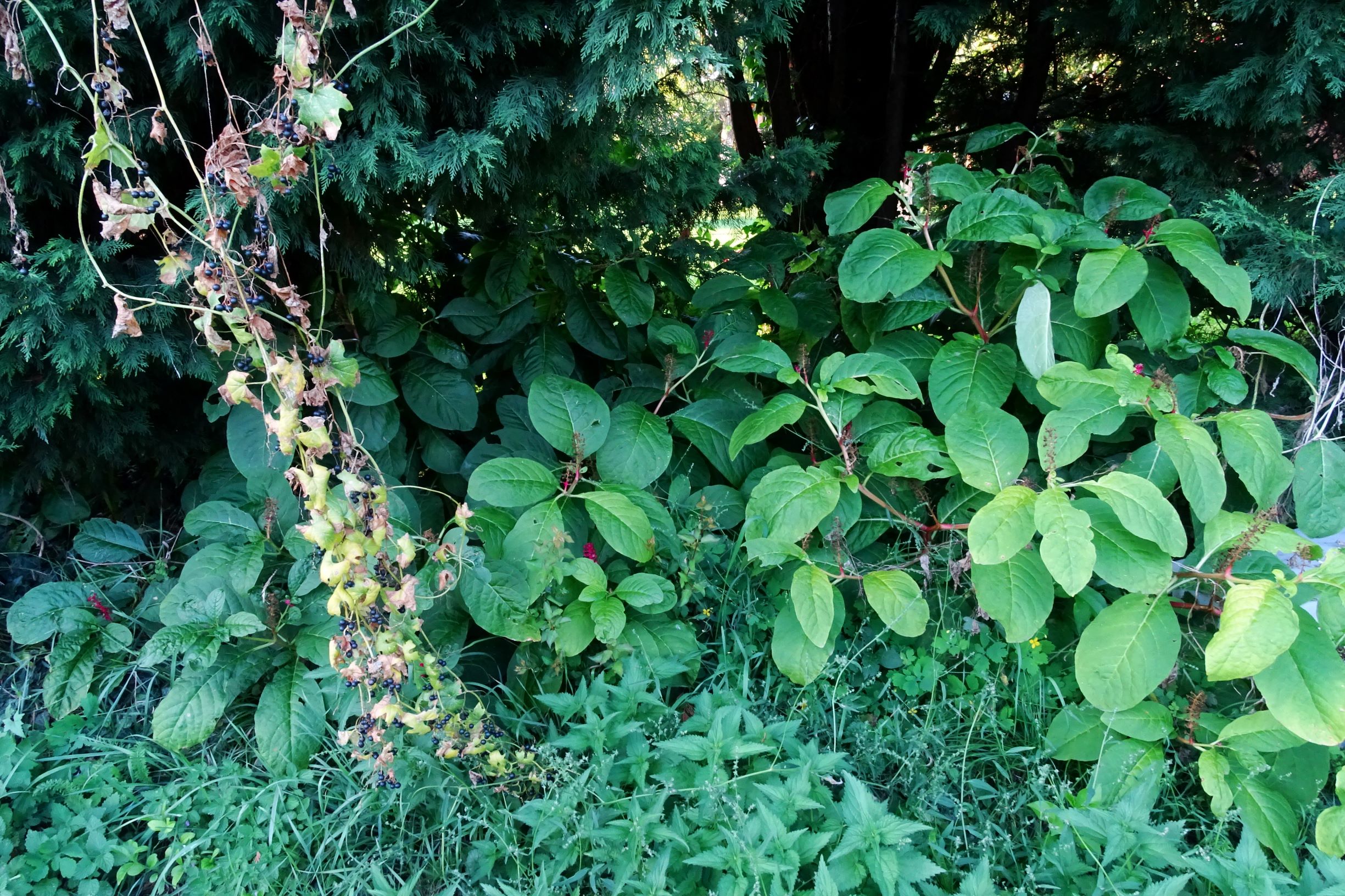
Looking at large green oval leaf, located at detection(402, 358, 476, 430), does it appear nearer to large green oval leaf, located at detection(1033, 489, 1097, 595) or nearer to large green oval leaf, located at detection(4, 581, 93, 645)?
large green oval leaf, located at detection(4, 581, 93, 645)

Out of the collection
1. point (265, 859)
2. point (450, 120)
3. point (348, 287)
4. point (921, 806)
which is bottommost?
point (921, 806)

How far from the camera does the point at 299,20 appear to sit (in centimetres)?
124

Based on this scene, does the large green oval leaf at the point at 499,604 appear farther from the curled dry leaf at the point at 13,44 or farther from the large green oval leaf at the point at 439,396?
the curled dry leaf at the point at 13,44

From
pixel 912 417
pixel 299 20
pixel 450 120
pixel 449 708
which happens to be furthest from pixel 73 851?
pixel 912 417

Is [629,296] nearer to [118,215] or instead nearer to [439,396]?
[439,396]

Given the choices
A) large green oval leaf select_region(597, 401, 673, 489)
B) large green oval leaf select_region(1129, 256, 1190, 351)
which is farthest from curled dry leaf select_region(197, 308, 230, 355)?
large green oval leaf select_region(1129, 256, 1190, 351)

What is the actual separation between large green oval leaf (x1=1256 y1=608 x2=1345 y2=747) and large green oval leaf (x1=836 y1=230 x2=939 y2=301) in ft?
3.78

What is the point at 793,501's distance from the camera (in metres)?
1.94

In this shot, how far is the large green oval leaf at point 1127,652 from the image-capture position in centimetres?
170

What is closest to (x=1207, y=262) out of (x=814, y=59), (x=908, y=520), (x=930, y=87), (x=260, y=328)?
(x=908, y=520)

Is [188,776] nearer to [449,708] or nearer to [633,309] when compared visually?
[449,708]

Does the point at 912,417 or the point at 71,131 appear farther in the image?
Answer: the point at 912,417

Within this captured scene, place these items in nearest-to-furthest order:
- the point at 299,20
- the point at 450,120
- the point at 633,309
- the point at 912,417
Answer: the point at 299,20 → the point at 450,120 → the point at 912,417 → the point at 633,309

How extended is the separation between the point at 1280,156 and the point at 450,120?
240 cm
